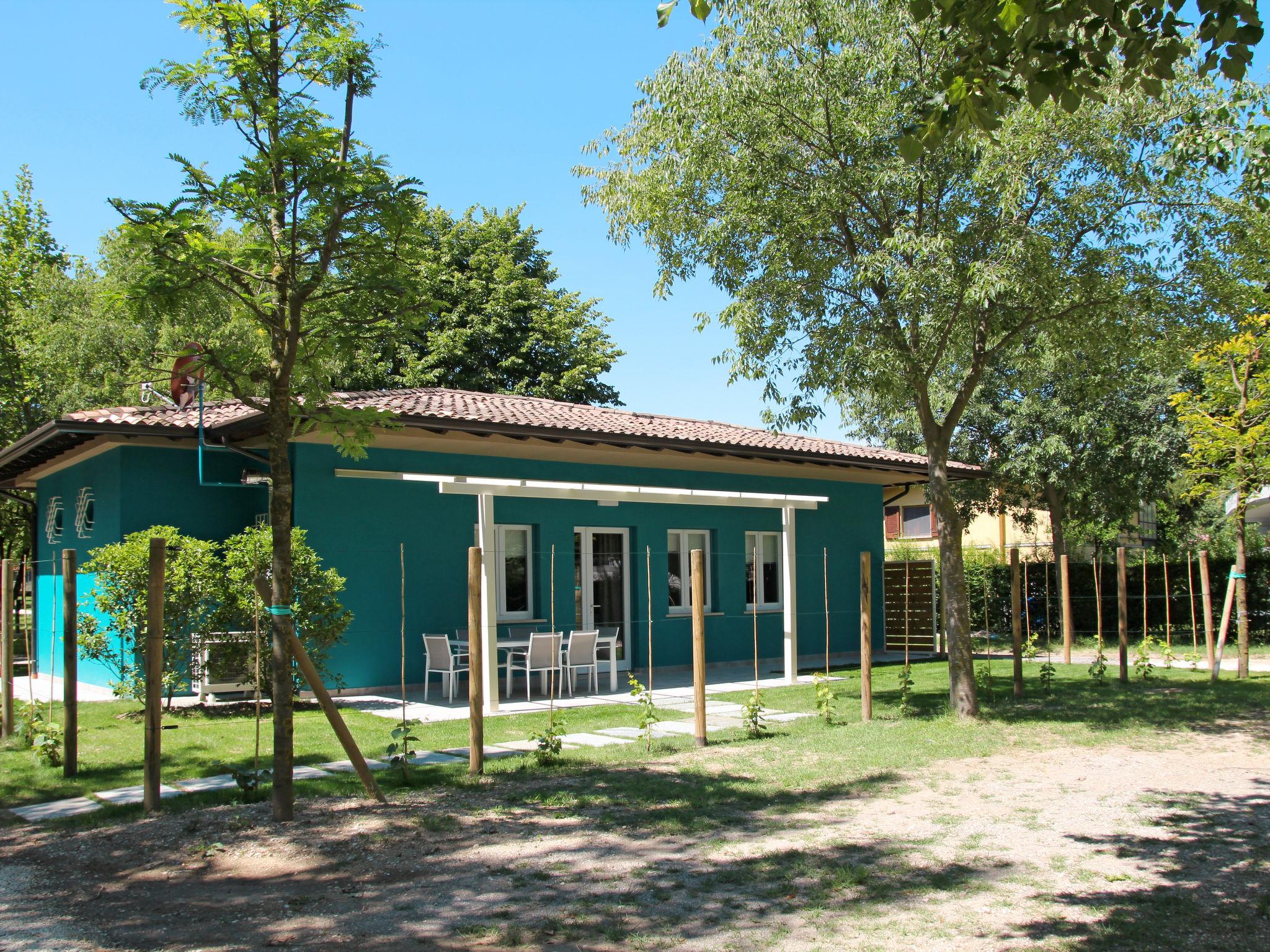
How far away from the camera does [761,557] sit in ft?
55.7

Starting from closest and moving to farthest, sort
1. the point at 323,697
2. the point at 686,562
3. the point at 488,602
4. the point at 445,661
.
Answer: the point at 323,697 < the point at 488,602 < the point at 445,661 < the point at 686,562

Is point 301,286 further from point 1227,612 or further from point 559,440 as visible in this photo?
point 1227,612

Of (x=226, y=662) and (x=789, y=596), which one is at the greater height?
(x=789, y=596)

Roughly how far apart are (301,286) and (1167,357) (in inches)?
349

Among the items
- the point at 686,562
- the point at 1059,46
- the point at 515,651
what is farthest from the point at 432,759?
the point at 686,562

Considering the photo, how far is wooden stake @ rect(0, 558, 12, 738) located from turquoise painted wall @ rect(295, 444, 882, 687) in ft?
11.9

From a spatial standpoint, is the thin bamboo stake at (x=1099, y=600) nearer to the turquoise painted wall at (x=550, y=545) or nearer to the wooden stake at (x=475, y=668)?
the turquoise painted wall at (x=550, y=545)

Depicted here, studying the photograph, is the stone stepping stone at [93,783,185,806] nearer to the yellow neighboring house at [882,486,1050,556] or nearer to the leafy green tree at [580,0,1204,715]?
the leafy green tree at [580,0,1204,715]

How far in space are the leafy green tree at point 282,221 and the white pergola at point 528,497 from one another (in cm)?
289

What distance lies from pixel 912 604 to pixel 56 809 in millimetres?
15430

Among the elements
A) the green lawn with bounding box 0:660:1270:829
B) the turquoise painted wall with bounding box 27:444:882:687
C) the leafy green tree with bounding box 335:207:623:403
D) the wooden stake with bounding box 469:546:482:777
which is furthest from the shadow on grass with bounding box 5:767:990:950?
the leafy green tree with bounding box 335:207:623:403

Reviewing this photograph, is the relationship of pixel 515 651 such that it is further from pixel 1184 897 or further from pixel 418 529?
pixel 1184 897

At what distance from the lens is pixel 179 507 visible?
13.0 metres

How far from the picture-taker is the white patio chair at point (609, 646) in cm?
1284
